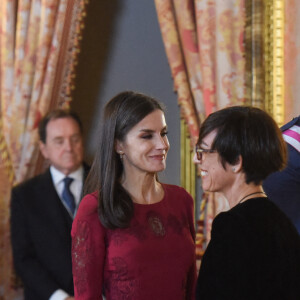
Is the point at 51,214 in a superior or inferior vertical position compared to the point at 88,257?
inferior

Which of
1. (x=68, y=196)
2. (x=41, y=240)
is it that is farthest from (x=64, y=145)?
(x=41, y=240)

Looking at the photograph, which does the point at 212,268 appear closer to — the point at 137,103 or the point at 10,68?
the point at 137,103

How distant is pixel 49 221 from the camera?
3.47 meters

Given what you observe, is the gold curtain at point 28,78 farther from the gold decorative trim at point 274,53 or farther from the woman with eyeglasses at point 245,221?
the woman with eyeglasses at point 245,221

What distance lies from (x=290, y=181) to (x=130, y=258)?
2.67ft

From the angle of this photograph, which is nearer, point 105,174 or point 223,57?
point 105,174

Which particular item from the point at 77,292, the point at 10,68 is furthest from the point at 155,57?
the point at 77,292

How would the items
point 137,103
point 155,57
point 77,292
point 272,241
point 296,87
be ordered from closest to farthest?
point 272,241
point 77,292
point 137,103
point 296,87
point 155,57

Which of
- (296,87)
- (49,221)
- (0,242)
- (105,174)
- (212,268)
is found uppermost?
(296,87)

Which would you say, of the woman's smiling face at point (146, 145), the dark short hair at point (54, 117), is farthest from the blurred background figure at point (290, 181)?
A: the dark short hair at point (54, 117)

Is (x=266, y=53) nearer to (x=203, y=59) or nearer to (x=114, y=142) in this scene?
(x=203, y=59)

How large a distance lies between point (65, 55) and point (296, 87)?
1795 mm

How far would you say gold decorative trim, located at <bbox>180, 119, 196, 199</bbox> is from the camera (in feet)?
12.6

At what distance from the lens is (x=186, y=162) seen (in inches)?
152
